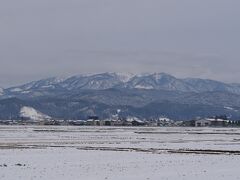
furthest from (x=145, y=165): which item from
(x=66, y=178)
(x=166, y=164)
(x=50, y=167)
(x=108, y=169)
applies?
(x=66, y=178)

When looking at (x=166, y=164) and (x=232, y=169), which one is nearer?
(x=232, y=169)

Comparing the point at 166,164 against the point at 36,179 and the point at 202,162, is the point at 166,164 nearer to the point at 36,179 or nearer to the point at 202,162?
the point at 202,162

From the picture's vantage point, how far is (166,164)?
124ft

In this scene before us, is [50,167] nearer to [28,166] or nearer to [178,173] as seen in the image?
[28,166]

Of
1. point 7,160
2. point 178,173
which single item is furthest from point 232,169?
point 7,160

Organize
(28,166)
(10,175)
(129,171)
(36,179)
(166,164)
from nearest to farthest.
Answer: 1. (36,179)
2. (10,175)
3. (129,171)
4. (28,166)
5. (166,164)

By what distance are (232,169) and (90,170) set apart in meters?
8.62

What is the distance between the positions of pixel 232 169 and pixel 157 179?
25.0ft

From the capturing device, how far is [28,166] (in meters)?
34.8

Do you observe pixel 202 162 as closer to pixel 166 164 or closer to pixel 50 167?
pixel 166 164

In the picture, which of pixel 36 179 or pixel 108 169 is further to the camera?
pixel 108 169

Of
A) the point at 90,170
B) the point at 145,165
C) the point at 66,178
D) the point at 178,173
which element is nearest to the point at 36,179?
the point at 66,178

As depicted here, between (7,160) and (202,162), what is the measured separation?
13.8 m

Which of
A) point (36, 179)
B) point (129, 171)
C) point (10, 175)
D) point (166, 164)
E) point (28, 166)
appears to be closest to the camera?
point (36, 179)
